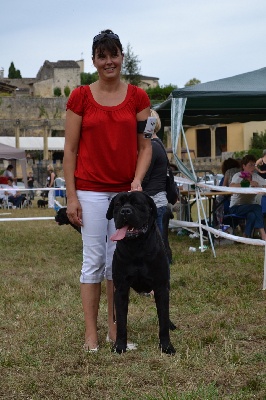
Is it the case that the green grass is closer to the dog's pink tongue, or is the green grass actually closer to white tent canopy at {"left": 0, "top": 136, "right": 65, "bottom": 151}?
the dog's pink tongue

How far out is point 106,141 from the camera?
174 inches

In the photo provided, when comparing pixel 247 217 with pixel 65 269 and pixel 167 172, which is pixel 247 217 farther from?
pixel 167 172

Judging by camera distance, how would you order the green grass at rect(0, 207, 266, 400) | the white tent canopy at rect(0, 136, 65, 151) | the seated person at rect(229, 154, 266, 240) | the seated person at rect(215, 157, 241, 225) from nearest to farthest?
the green grass at rect(0, 207, 266, 400)
the seated person at rect(229, 154, 266, 240)
the seated person at rect(215, 157, 241, 225)
the white tent canopy at rect(0, 136, 65, 151)

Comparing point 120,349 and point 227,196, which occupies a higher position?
point 227,196

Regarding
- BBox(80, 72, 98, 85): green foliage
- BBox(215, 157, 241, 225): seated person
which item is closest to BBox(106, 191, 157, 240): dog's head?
BBox(215, 157, 241, 225): seated person

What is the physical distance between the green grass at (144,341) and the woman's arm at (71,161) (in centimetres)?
83

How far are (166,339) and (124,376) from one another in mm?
613

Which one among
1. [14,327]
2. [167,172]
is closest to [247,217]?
[167,172]

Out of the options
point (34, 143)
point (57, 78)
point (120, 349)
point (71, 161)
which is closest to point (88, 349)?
point (120, 349)

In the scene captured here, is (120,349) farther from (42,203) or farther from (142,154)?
(42,203)

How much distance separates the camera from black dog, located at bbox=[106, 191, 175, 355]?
4238 millimetres

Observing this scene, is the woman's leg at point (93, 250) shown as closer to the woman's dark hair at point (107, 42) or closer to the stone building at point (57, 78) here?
the woman's dark hair at point (107, 42)

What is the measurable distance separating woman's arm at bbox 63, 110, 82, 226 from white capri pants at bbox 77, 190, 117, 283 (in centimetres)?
5

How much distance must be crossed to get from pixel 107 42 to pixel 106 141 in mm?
578
